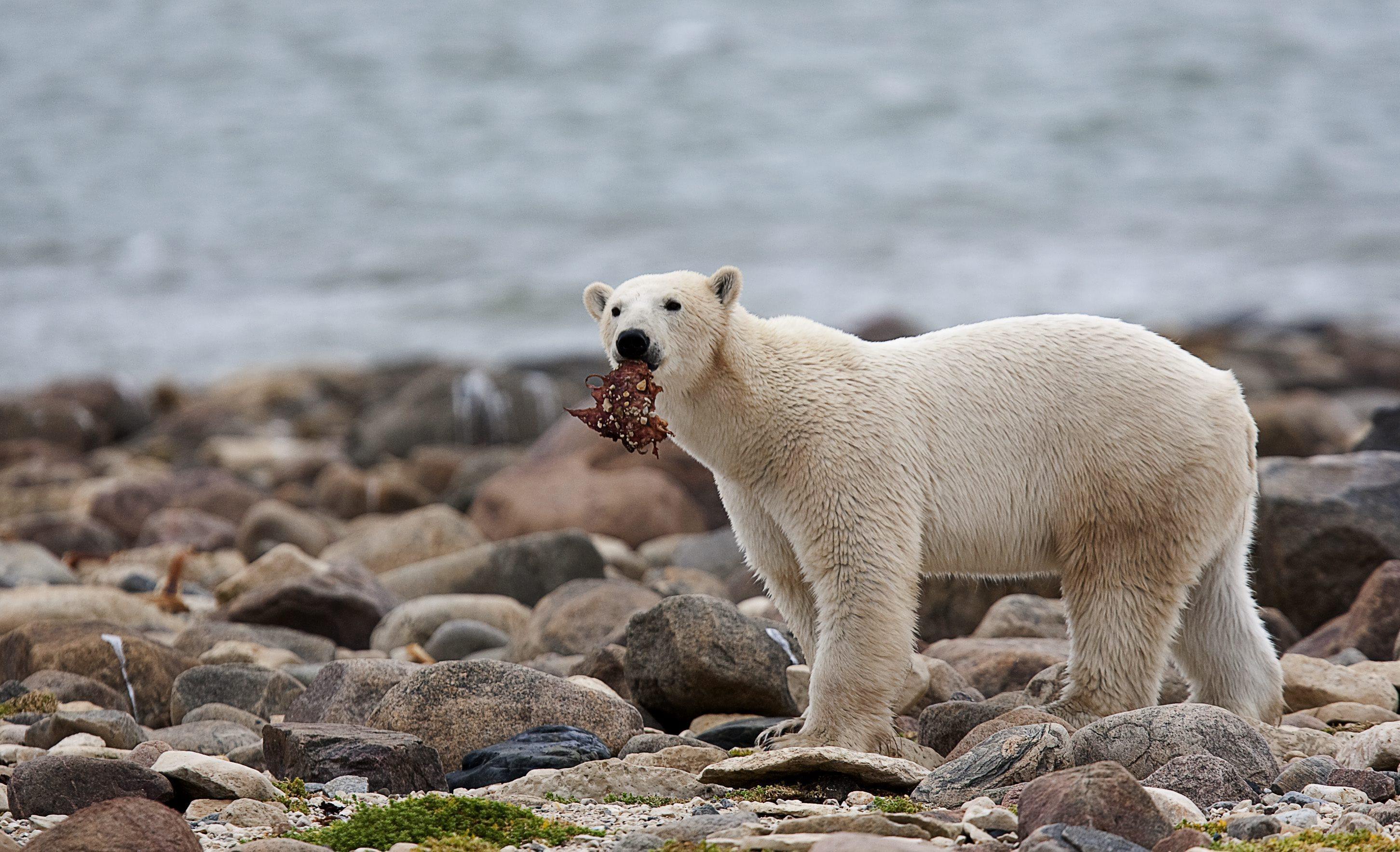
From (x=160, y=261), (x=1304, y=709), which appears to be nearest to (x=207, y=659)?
(x=1304, y=709)

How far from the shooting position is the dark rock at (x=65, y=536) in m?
12.7

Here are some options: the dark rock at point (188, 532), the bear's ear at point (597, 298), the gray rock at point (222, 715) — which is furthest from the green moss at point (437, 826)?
A: the dark rock at point (188, 532)

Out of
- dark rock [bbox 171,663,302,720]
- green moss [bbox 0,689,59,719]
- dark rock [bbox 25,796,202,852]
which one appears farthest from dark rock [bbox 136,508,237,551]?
dark rock [bbox 25,796,202,852]

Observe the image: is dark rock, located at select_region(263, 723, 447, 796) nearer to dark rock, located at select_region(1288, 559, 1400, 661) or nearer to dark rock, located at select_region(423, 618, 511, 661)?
dark rock, located at select_region(423, 618, 511, 661)

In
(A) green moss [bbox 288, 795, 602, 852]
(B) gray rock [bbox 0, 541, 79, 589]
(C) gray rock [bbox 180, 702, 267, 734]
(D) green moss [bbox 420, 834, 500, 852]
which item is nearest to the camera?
(D) green moss [bbox 420, 834, 500, 852]

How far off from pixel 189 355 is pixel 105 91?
1871cm

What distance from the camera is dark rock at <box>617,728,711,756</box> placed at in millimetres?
5664

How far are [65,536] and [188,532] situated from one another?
1124 mm

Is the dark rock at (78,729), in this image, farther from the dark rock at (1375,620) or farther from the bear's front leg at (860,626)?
the dark rock at (1375,620)

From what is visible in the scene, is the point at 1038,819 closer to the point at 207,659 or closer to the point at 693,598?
the point at 693,598

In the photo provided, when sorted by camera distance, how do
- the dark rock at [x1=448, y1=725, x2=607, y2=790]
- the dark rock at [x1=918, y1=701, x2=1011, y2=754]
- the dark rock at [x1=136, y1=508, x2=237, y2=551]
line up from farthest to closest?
the dark rock at [x1=136, y1=508, x2=237, y2=551], the dark rock at [x1=918, y1=701, x2=1011, y2=754], the dark rock at [x1=448, y1=725, x2=607, y2=790]

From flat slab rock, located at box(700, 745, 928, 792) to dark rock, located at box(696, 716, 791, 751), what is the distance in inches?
45.7

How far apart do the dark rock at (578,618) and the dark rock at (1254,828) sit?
14.4 ft

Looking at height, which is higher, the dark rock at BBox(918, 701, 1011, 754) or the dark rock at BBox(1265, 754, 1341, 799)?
the dark rock at BBox(1265, 754, 1341, 799)
